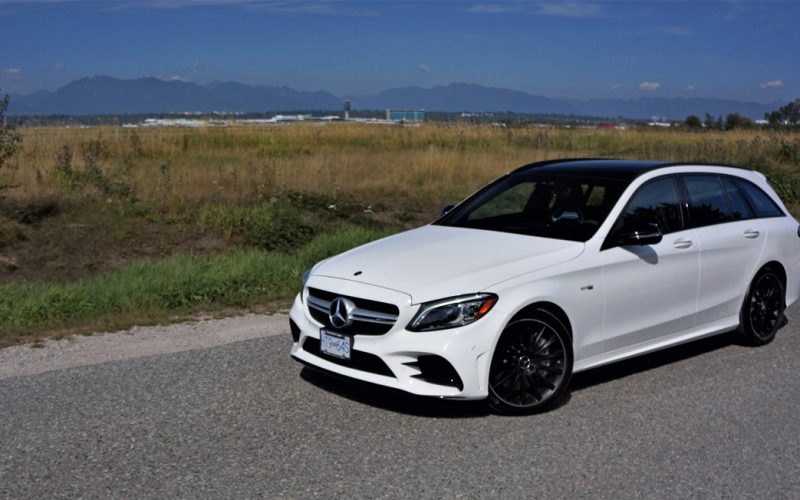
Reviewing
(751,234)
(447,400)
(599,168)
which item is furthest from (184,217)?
(447,400)

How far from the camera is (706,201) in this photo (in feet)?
25.7

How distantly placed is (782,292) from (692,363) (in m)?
1.41

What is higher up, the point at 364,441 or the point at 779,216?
the point at 779,216

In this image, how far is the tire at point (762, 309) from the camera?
8.05m

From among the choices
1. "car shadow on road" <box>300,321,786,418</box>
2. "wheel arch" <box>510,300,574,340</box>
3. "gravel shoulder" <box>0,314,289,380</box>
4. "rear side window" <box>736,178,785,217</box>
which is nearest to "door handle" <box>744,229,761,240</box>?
"rear side window" <box>736,178,785,217</box>

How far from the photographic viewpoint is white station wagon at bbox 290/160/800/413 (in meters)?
5.89

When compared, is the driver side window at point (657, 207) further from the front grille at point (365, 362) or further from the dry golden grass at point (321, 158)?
the dry golden grass at point (321, 158)

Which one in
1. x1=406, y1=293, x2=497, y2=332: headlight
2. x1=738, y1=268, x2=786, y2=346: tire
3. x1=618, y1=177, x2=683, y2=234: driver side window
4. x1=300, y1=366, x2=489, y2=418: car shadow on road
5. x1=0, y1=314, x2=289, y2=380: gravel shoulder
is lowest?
x1=0, y1=314, x2=289, y2=380: gravel shoulder

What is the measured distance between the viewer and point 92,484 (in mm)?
4898

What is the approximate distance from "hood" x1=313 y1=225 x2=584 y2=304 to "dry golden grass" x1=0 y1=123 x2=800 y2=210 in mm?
8281

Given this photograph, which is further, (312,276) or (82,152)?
(82,152)

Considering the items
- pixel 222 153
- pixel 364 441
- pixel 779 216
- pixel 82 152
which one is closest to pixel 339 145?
pixel 222 153

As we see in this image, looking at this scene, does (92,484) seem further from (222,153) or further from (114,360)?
(222,153)

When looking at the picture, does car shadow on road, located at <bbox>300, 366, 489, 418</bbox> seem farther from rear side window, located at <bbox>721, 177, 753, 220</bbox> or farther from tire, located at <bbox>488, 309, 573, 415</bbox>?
rear side window, located at <bbox>721, 177, 753, 220</bbox>
